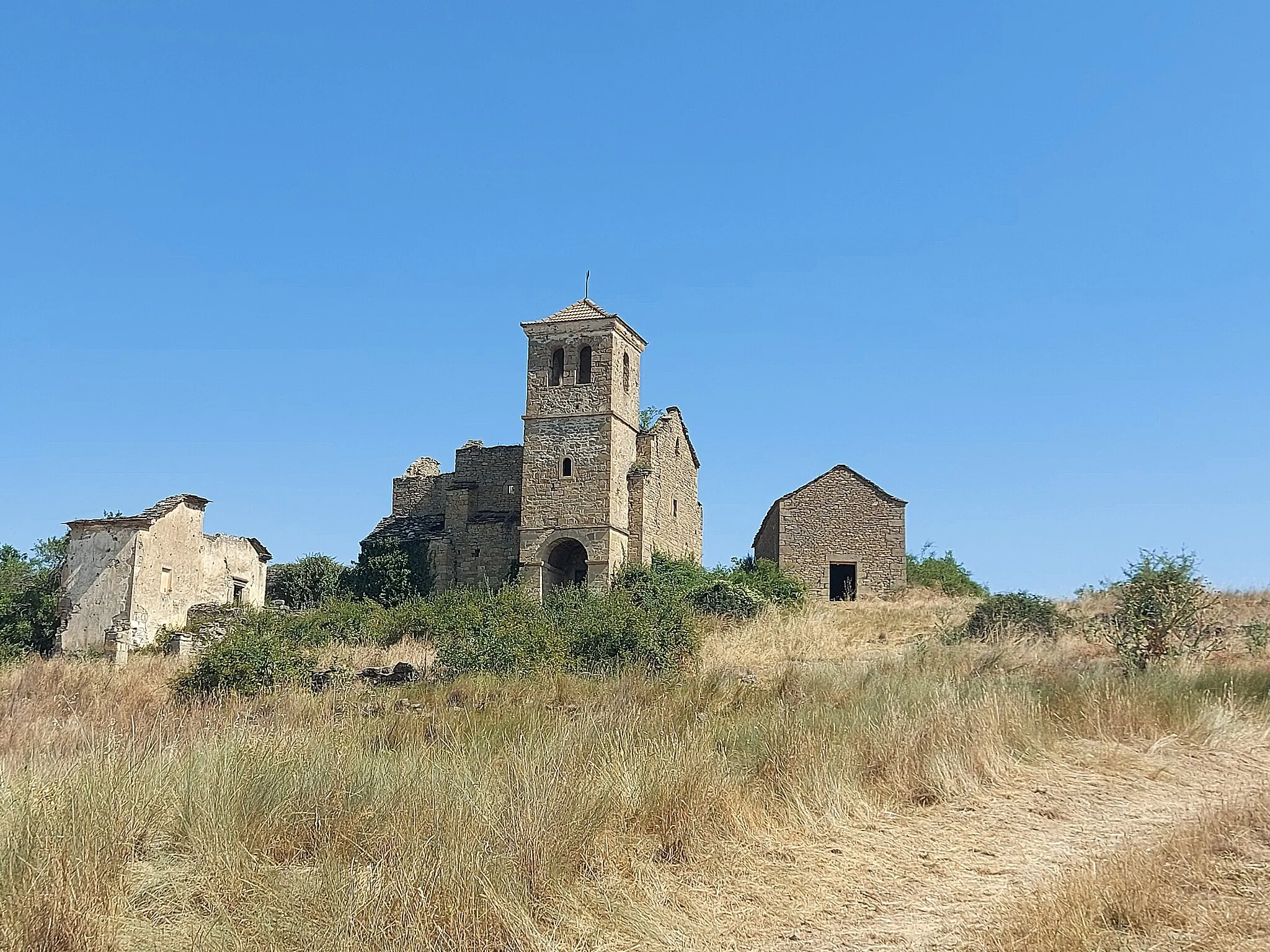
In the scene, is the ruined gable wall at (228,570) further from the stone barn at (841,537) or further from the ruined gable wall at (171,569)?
the stone barn at (841,537)

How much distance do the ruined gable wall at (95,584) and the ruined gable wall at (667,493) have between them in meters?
14.3

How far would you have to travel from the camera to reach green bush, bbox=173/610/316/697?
611 inches

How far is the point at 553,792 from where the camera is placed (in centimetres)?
628

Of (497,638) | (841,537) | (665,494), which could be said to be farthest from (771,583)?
(497,638)

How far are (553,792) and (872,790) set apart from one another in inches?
116

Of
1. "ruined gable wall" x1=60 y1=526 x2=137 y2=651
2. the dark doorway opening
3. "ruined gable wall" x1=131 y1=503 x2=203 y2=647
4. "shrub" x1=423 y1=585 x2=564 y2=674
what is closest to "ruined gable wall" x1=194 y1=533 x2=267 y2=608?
"ruined gable wall" x1=131 y1=503 x2=203 y2=647

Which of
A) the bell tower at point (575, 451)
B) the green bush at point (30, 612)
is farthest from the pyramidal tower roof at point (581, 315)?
the green bush at point (30, 612)

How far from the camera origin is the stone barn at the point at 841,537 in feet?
107

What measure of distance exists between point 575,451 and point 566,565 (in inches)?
147

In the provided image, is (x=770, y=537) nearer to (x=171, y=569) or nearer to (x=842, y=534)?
(x=842, y=534)

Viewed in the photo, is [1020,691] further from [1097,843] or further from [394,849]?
[394,849]

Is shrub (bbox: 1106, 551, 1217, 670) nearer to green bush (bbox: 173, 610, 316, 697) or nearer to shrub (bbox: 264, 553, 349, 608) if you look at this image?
green bush (bbox: 173, 610, 316, 697)

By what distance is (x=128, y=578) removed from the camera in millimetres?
26578

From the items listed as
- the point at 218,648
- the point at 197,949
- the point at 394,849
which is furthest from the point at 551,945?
the point at 218,648
